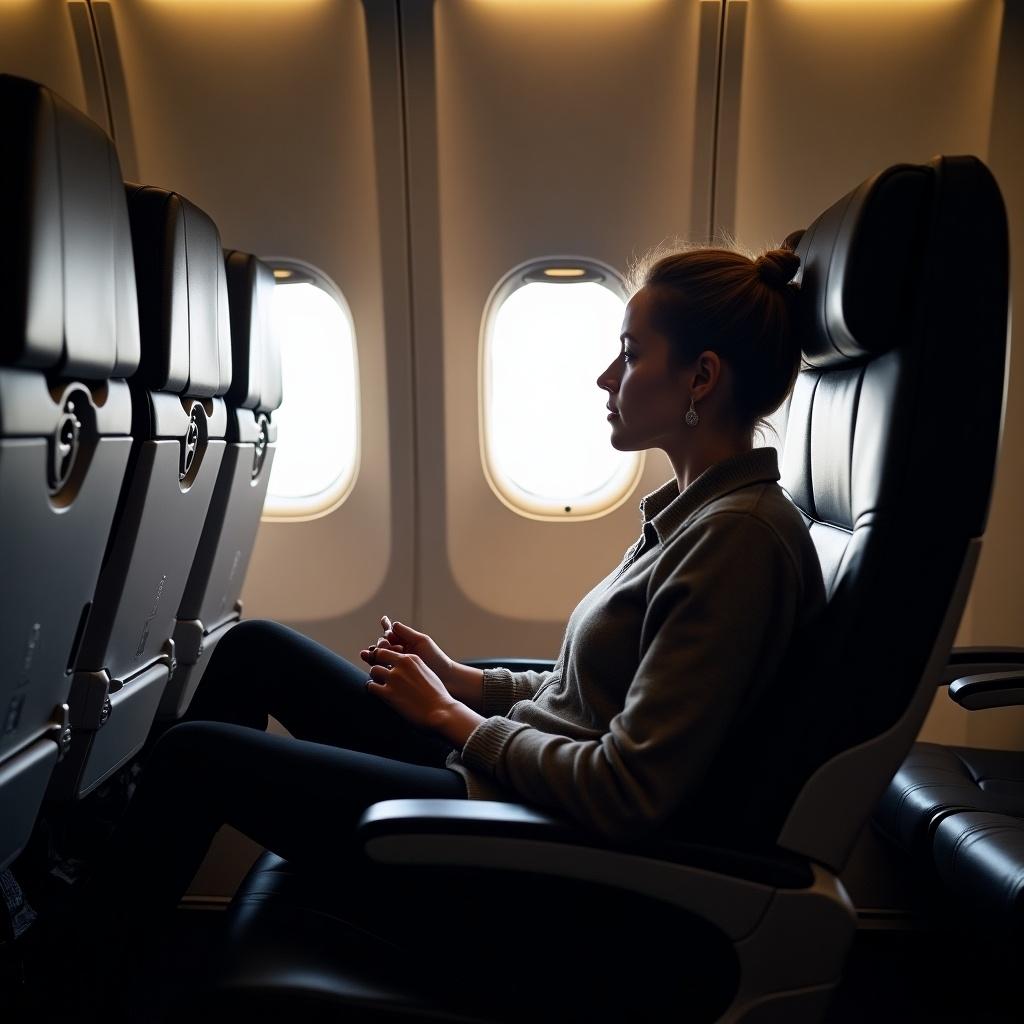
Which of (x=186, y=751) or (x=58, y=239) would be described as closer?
(x=58, y=239)

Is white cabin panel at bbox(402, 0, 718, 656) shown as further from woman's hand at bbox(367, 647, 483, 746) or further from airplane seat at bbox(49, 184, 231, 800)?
woman's hand at bbox(367, 647, 483, 746)

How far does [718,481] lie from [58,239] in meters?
0.94

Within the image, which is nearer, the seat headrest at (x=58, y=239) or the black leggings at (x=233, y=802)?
the seat headrest at (x=58, y=239)

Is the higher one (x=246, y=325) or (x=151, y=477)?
(x=246, y=325)

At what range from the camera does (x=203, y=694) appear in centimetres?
186

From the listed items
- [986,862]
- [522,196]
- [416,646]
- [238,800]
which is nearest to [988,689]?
[986,862]

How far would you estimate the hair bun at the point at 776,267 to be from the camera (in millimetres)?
1504

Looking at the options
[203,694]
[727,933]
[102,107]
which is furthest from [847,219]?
[102,107]

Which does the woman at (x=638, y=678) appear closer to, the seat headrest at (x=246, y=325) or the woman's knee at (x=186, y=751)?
the woman's knee at (x=186, y=751)

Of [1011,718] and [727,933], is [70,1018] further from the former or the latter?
[1011,718]

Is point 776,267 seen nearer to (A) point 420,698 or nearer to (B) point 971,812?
(A) point 420,698

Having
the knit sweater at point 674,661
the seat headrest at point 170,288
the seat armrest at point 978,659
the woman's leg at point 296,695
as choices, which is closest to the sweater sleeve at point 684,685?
the knit sweater at point 674,661

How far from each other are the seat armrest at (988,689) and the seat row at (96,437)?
1.55 meters

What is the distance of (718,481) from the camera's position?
4.95ft
